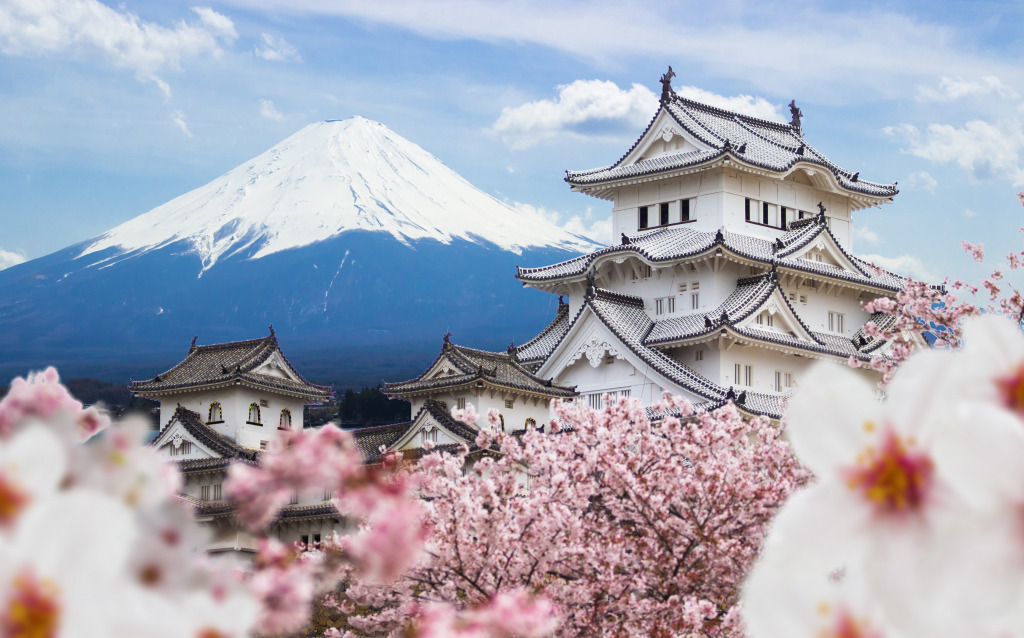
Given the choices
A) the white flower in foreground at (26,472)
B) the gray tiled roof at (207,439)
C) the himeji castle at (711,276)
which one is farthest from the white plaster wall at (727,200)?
the white flower in foreground at (26,472)

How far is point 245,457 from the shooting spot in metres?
38.3

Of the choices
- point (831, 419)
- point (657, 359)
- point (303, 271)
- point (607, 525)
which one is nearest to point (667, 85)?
point (657, 359)

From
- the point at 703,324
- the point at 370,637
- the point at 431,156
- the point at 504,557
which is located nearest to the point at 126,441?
the point at 504,557

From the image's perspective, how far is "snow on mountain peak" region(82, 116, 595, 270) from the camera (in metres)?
186

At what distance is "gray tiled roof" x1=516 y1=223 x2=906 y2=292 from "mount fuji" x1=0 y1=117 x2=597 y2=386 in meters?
110

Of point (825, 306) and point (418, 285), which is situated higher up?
point (418, 285)

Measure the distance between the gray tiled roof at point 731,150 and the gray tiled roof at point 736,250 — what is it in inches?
86.0

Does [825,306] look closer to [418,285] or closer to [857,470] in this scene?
[857,470]

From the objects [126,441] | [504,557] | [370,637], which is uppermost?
[126,441]

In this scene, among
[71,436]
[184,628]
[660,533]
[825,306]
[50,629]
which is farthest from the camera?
[825,306]

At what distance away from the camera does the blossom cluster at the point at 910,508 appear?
210 cm

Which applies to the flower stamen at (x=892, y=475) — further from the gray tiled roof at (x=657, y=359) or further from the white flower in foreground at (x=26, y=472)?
the gray tiled roof at (x=657, y=359)

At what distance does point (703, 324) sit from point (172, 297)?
15103 centimetres

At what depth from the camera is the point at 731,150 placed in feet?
118
